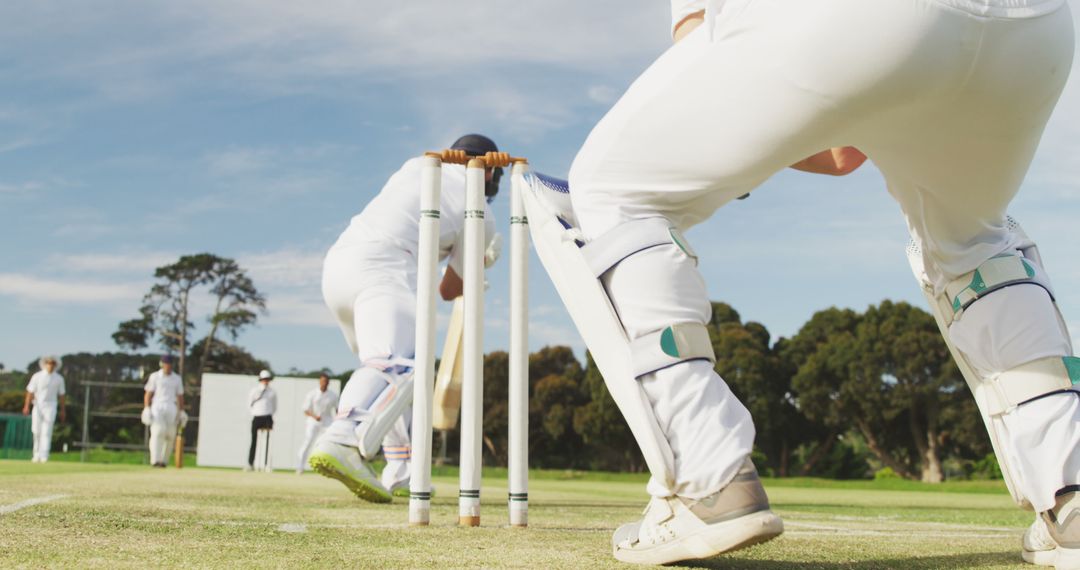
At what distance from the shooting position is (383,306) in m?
5.61

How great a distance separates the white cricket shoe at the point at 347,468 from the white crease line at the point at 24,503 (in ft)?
3.83

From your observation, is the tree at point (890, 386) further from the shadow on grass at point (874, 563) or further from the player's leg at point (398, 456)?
the shadow on grass at point (874, 563)

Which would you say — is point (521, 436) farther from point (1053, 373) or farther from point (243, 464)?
point (243, 464)

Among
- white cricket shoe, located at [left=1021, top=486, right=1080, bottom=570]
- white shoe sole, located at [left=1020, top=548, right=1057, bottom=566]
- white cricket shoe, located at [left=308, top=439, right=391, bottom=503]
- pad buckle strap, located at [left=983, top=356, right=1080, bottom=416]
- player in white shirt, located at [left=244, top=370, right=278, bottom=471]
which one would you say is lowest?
white shoe sole, located at [left=1020, top=548, right=1057, bottom=566]

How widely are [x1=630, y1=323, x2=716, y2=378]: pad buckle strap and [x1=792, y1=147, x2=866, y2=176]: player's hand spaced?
83cm

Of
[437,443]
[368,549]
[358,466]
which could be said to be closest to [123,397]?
[437,443]

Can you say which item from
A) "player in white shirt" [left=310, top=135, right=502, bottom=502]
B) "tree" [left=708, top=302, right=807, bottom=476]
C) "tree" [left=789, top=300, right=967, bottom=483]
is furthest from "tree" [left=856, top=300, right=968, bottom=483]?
"player in white shirt" [left=310, top=135, right=502, bottom=502]

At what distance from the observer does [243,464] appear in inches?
990

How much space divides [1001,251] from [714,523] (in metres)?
1.13

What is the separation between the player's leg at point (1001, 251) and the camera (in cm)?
194

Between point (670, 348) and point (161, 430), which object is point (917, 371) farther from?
point (670, 348)

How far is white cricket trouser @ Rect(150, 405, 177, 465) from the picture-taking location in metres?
18.2

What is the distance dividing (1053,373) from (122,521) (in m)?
2.68

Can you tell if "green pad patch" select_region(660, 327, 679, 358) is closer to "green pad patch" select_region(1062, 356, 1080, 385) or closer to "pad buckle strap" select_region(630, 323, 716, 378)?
"pad buckle strap" select_region(630, 323, 716, 378)
